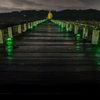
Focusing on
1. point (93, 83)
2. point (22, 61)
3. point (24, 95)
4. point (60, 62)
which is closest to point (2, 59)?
point (22, 61)

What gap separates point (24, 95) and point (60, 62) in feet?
8.74

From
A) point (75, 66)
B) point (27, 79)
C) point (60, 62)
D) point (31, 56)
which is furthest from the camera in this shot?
point (31, 56)

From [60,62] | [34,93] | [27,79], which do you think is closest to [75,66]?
[60,62]

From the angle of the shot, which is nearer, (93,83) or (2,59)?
(93,83)

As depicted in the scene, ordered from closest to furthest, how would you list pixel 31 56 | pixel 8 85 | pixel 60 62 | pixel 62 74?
pixel 8 85
pixel 62 74
pixel 60 62
pixel 31 56

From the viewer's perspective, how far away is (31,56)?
757cm

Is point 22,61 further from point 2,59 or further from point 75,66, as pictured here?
point 75,66

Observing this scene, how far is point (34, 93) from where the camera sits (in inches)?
170

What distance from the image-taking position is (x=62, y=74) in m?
5.46

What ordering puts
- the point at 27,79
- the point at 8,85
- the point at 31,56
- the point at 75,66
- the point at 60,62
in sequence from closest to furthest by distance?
1. the point at 8,85
2. the point at 27,79
3. the point at 75,66
4. the point at 60,62
5. the point at 31,56

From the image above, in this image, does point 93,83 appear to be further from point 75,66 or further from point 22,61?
point 22,61

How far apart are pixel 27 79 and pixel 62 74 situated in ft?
3.32

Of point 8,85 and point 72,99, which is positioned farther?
point 8,85

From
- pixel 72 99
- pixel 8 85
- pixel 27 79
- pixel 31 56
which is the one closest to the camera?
pixel 72 99
